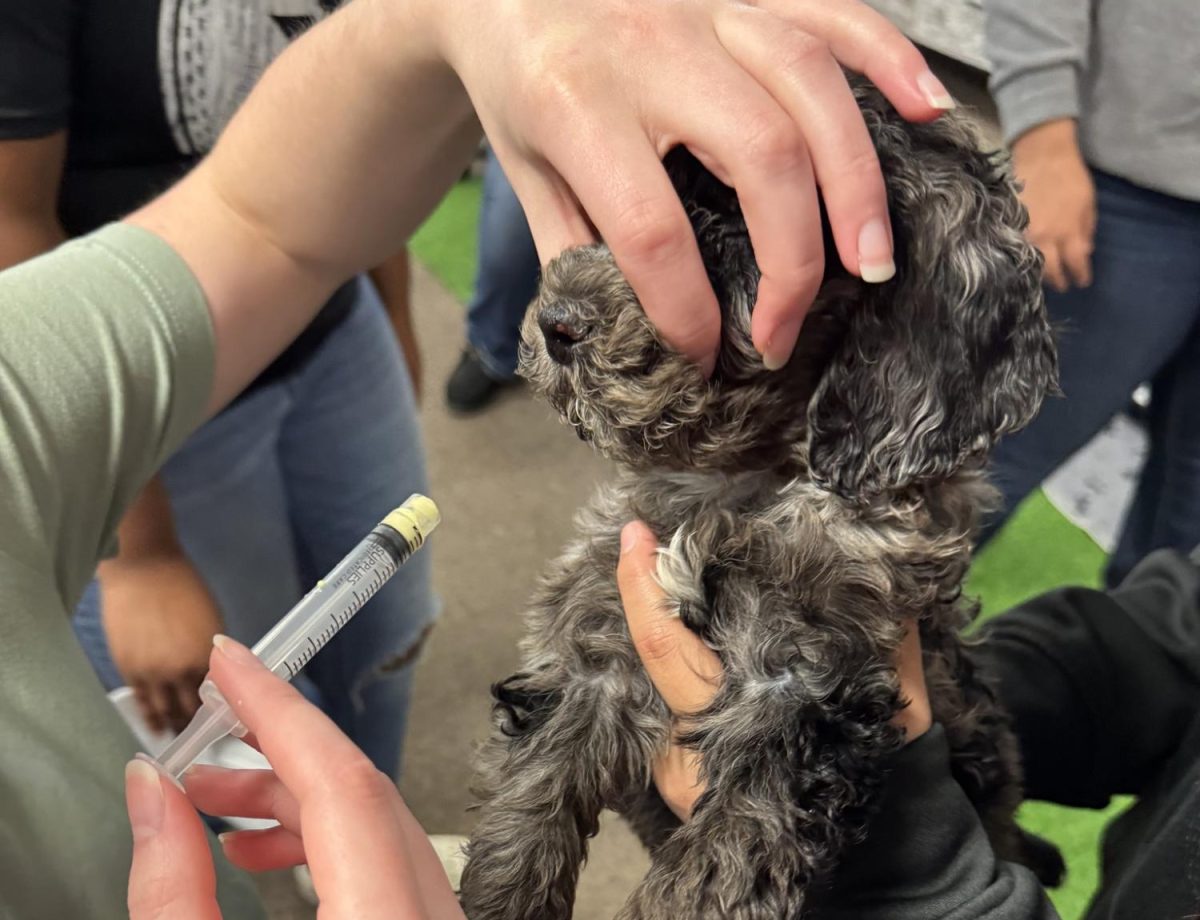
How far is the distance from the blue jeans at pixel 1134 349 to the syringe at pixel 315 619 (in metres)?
1.50

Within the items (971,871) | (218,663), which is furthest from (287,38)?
(971,871)

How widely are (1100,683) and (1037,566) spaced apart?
6.43ft

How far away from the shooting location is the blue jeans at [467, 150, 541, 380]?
3.71 meters

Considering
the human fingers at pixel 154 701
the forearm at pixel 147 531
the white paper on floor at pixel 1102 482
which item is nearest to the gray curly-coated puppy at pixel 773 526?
the human fingers at pixel 154 701

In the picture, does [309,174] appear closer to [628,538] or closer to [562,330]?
[562,330]

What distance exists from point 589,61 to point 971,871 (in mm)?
992

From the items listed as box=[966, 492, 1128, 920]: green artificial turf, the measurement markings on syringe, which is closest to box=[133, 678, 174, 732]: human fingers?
the measurement markings on syringe

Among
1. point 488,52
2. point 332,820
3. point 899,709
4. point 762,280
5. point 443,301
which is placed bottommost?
point 443,301

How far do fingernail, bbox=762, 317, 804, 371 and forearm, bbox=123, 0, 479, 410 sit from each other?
599 mm

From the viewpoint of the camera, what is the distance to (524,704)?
131 cm

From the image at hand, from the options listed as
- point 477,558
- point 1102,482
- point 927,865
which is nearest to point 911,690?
point 927,865

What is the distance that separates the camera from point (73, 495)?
3.92ft

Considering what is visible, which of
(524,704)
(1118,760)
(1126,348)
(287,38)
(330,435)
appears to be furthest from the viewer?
(1126,348)

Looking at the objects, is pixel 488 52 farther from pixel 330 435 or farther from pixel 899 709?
pixel 330 435
